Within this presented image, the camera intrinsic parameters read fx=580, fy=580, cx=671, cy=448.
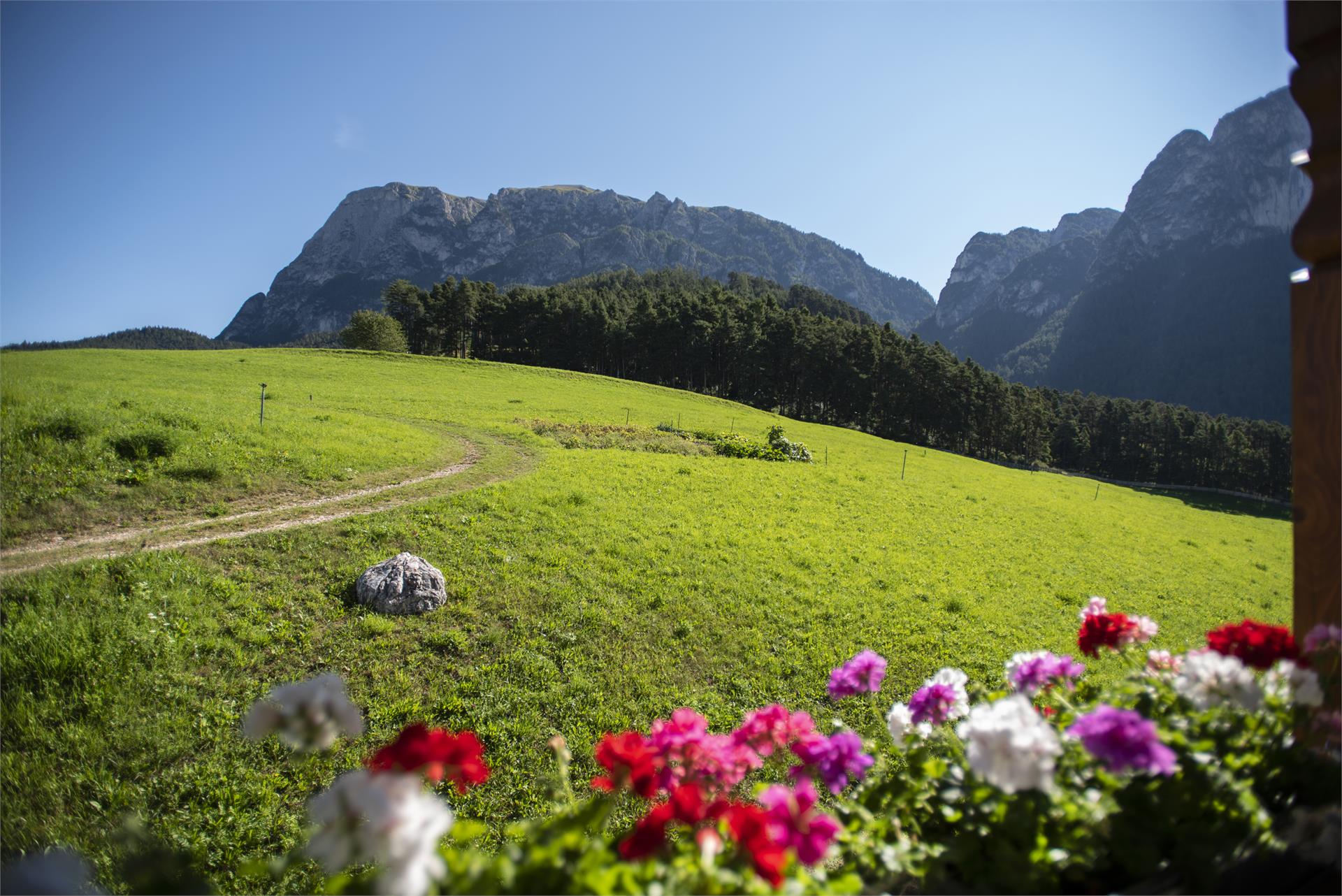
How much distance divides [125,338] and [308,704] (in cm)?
22597

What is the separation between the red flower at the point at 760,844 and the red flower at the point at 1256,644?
2012 mm

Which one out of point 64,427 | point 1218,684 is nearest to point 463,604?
point 1218,684

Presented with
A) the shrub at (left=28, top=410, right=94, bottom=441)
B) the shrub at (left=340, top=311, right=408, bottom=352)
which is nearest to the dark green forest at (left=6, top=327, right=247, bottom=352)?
the shrub at (left=340, top=311, right=408, bottom=352)

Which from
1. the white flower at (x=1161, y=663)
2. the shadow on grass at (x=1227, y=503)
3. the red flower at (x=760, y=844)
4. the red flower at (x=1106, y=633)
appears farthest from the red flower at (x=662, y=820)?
the shadow on grass at (x=1227, y=503)

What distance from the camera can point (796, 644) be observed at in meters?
9.15

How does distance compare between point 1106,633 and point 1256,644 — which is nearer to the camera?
point 1256,644

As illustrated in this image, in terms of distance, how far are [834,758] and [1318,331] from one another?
2.83 metres

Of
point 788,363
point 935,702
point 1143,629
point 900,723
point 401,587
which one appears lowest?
point 401,587

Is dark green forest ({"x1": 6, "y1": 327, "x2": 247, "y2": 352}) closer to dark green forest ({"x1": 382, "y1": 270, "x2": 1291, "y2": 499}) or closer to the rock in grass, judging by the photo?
dark green forest ({"x1": 382, "y1": 270, "x2": 1291, "y2": 499})

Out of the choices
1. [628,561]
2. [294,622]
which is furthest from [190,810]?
[628,561]

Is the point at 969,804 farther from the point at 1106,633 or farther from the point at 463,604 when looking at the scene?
the point at 463,604

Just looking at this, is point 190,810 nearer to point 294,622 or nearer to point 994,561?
point 294,622

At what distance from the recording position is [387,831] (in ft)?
4.68

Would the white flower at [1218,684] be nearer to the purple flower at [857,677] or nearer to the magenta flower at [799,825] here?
the purple flower at [857,677]
